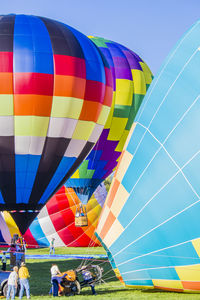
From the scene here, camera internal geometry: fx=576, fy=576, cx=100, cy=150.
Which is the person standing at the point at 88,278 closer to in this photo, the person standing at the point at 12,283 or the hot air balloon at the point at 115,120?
the person standing at the point at 12,283

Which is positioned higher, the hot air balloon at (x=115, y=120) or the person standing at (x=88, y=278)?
the hot air balloon at (x=115, y=120)

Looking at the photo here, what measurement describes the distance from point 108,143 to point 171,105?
9448 millimetres

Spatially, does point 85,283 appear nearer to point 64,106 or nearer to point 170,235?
point 170,235

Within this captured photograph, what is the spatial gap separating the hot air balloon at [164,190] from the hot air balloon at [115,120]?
337 inches

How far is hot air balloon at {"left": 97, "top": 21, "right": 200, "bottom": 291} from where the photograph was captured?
27.6 ft

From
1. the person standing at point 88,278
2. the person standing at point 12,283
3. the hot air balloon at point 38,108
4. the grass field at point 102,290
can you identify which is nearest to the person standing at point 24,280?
the person standing at point 12,283

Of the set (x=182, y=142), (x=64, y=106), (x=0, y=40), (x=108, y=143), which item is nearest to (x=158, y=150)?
(x=182, y=142)

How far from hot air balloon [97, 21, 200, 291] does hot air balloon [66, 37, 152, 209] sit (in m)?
8.57

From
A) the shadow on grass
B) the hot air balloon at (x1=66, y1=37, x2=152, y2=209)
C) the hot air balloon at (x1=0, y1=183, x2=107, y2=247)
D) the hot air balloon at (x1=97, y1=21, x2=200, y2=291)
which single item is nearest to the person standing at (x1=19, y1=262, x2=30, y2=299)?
the shadow on grass

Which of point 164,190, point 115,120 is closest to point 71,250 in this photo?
point 115,120

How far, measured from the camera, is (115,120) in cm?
1845

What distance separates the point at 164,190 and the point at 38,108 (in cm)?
464

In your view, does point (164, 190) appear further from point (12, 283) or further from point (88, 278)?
point (12, 283)

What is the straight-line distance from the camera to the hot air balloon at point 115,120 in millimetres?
18344
